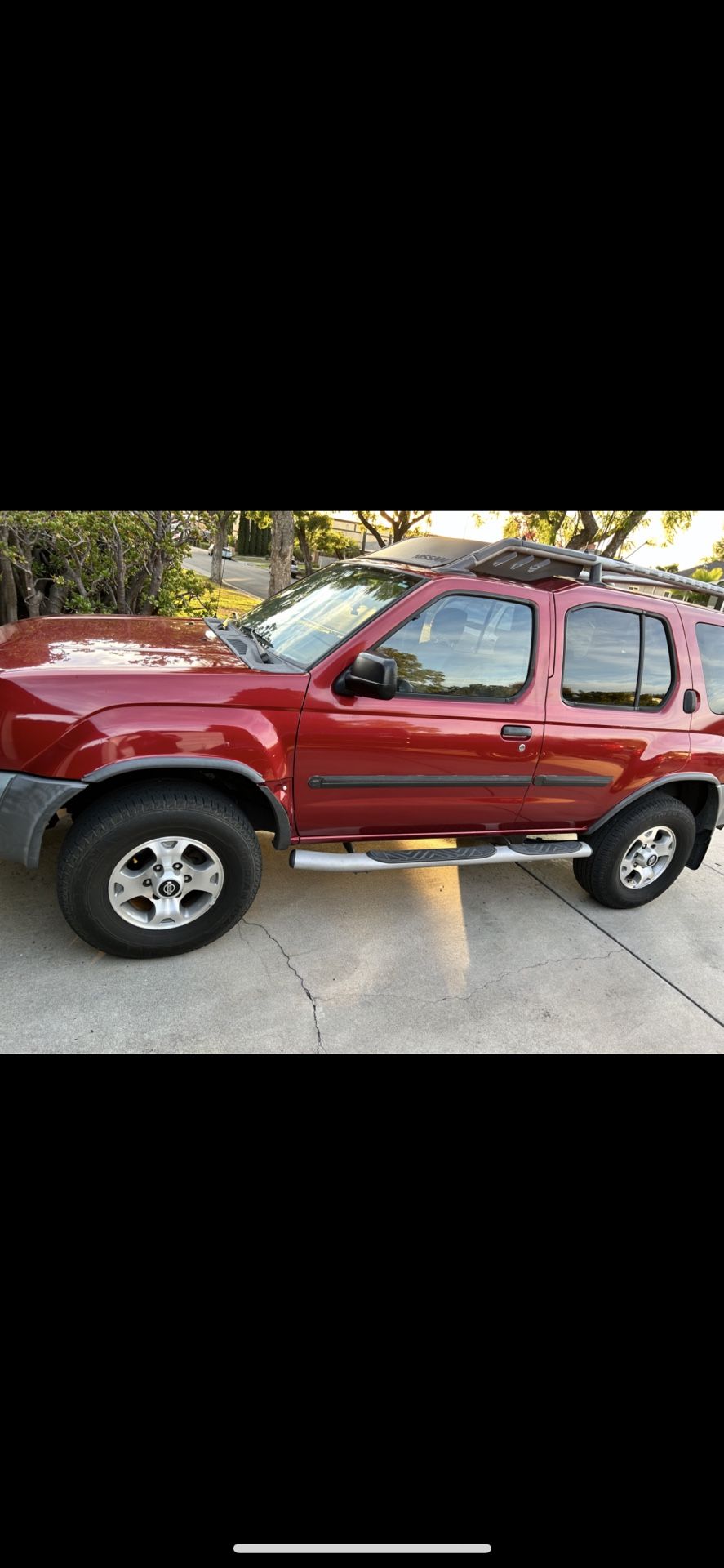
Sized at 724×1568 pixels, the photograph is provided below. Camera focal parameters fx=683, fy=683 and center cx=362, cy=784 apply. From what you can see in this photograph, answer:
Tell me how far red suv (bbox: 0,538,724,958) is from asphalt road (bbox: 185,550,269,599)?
1717 centimetres

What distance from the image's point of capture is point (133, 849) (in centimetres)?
274

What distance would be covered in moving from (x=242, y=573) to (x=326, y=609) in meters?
27.5

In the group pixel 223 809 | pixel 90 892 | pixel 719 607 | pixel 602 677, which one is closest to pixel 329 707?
pixel 223 809

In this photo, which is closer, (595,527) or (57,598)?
(57,598)

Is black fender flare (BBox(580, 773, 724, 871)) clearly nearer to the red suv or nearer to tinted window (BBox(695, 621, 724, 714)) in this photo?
the red suv

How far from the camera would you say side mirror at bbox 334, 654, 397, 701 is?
290cm

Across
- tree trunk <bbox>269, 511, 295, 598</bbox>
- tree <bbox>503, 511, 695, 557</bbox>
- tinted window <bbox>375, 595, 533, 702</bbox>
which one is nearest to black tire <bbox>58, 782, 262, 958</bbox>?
tinted window <bbox>375, 595, 533, 702</bbox>

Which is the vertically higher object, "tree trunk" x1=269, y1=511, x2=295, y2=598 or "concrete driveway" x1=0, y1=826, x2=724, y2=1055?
"tree trunk" x1=269, y1=511, x2=295, y2=598

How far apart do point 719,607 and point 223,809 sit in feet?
11.8

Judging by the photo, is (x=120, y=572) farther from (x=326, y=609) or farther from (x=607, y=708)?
(x=607, y=708)

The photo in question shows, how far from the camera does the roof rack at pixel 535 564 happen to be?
3.30m

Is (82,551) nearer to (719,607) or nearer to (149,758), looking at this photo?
(149,758)

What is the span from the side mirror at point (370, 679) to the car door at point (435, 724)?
0.04 metres

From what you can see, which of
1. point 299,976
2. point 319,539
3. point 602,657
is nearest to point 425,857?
point 299,976
